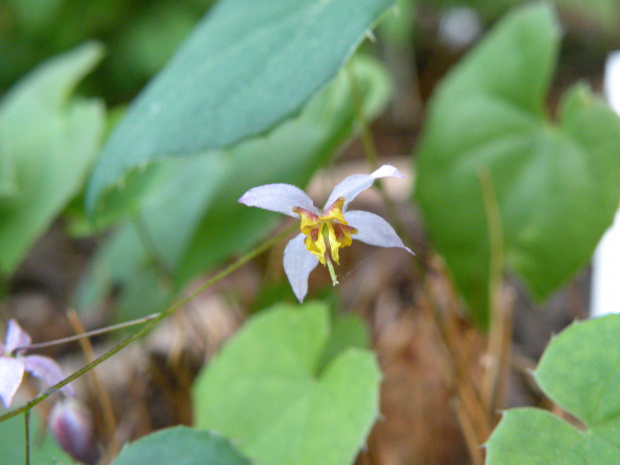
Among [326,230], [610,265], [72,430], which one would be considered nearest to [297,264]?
[326,230]

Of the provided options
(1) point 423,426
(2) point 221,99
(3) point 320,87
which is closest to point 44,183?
(2) point 221,99

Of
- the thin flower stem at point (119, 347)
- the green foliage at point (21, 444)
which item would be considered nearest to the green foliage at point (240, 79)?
the thin flower stem at point (119, 347)

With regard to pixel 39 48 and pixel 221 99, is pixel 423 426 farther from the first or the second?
pixel 39 48

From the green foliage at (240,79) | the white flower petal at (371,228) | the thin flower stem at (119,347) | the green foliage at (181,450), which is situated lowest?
the green foliage at (181,450)

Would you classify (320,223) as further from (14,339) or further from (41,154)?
(41,154)

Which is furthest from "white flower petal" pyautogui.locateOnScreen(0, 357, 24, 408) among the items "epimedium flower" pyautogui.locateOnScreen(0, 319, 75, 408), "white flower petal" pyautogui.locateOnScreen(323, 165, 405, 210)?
"white flower petal" pyautogui.locateOnScreen(323, 165, 405, 210)

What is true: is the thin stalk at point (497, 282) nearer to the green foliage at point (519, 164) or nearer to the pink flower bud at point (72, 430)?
the green foliage at point (519, 164)
